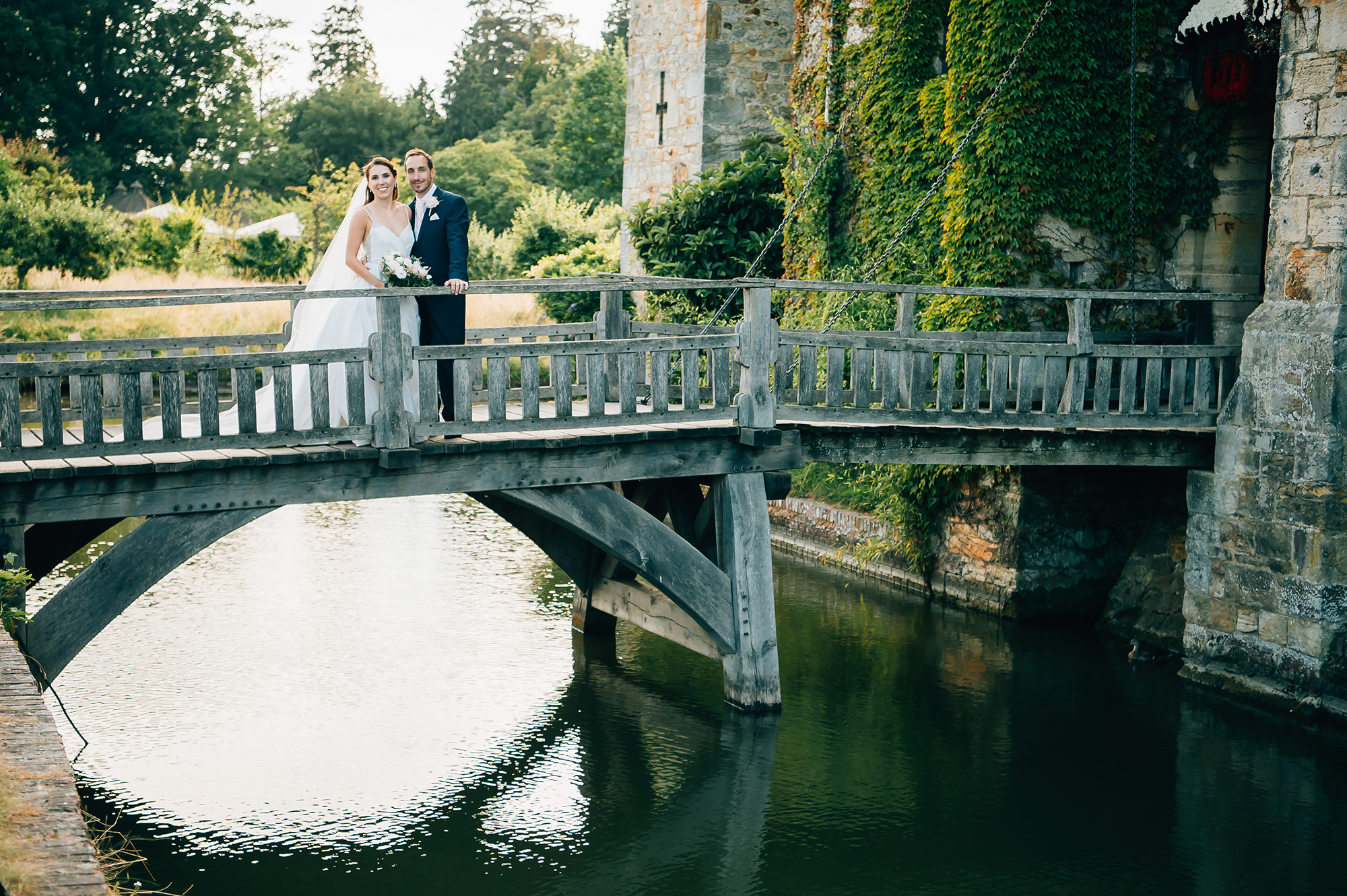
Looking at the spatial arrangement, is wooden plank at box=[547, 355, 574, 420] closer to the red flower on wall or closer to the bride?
the bride

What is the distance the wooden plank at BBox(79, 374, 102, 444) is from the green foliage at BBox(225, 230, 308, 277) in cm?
2285

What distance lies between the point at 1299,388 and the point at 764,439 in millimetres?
3644

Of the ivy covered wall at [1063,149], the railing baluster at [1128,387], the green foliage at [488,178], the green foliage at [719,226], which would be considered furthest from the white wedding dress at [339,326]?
the green foliage at [488,178]

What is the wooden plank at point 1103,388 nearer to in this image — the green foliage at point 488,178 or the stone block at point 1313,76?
the stone block at point 1313,76

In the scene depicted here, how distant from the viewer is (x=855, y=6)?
1473 cm

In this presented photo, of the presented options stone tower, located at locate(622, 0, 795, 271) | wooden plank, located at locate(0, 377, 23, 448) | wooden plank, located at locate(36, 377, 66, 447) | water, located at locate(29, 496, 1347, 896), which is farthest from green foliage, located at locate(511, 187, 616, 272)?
wooden plank, located at locate(0, 377, 23, 448)

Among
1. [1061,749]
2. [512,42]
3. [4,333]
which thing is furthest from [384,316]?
[512,42]

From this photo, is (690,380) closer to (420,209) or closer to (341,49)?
(420,209)

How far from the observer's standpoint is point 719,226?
1823 centimetres

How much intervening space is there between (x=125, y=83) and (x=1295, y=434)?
3992 cm

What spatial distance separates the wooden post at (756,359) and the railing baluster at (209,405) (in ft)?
10.3

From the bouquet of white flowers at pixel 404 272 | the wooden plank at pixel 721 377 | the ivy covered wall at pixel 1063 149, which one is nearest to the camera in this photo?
the bouquet of white flowers at pixel 404 272

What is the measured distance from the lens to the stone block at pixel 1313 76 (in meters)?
9.05

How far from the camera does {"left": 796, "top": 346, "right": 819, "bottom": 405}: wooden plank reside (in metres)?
8.94
